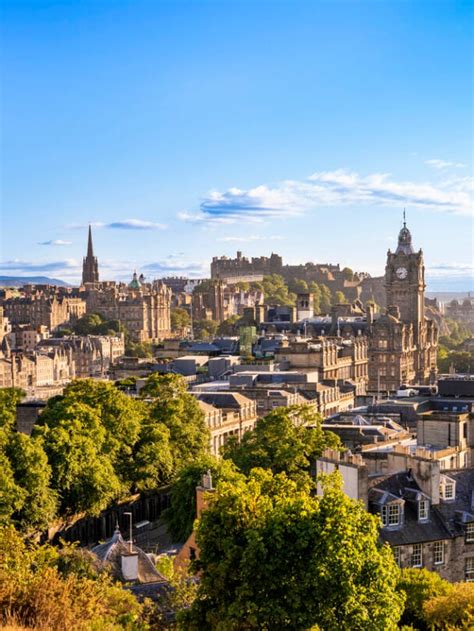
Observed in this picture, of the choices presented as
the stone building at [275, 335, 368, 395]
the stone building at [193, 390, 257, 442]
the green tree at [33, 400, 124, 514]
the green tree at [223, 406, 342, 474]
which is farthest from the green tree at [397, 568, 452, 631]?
the stone building at [275, 335, 368, 395]

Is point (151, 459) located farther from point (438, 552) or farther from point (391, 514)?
point (438, 552)

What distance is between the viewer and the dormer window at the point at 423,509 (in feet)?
124

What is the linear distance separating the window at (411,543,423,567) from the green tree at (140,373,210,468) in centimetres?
2818

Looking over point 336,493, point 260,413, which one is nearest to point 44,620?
point 336,493

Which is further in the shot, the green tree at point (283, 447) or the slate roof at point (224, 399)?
the slate roof at point (224, 399)

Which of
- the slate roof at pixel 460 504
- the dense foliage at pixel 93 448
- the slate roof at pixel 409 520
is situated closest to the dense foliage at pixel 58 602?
the slate roof at pixel 409 520

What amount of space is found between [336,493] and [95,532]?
3027 cm

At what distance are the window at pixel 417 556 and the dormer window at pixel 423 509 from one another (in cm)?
112

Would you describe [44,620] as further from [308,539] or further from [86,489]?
[86,489]

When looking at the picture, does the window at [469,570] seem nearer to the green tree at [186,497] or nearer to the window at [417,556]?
the window at [417,556]

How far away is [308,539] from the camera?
29062 millimetres

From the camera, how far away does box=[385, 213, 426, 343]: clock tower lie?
146500 mm

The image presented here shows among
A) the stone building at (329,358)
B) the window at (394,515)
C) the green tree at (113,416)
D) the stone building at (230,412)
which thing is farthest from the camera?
the stone building at (329,358)

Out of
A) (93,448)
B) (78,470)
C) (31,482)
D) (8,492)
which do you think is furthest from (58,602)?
(93,448)
